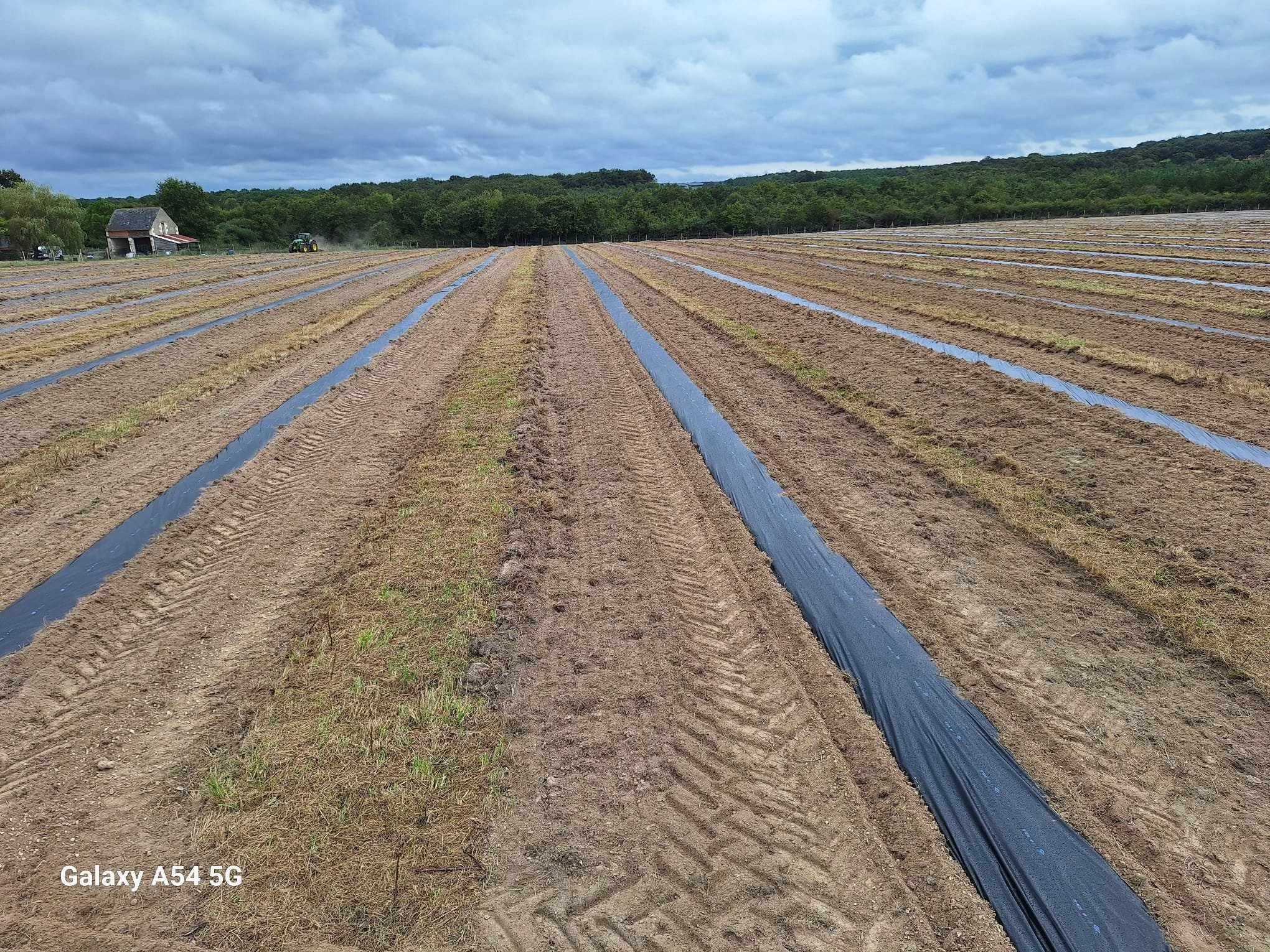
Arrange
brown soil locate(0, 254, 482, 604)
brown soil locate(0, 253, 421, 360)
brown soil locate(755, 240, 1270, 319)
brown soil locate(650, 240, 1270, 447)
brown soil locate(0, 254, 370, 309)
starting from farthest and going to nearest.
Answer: brown soil locate(0, 254, 370, 309), brown soil locate(755, 240, 1270, 319), brown soil locate(0, 253, 421, 360), brown soil locate(650, 240, 1270, 447), brown soil locate(0, 254, 482, 604)

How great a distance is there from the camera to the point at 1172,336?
46.6 feet

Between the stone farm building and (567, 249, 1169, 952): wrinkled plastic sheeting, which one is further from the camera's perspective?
the stone farm building

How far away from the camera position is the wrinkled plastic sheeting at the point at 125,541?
582 cm

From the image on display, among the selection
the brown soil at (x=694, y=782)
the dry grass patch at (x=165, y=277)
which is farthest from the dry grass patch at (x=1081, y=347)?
the dry grass patch at (x=165, y=277)

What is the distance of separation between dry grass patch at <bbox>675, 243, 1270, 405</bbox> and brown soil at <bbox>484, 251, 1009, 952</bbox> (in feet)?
30.3

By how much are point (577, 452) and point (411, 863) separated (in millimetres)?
6454

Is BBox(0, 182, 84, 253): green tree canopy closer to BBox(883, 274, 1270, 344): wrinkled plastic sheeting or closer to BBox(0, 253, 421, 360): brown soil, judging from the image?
BBox(0, 253, 421, 360): brown soil

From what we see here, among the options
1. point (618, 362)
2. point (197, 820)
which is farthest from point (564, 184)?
point (197, 820)

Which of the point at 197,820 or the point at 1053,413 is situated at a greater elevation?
the point at 1053,413

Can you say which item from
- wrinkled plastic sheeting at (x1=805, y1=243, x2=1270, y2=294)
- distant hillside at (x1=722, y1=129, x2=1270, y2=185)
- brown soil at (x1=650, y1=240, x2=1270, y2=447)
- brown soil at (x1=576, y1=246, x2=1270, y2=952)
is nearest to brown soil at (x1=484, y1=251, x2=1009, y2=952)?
brown soil at (x1=576, y1=246, x2=1270, y2=952)

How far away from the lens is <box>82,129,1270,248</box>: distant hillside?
8900 centimetres

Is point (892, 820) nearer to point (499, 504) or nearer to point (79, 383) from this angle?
point (499, 504)

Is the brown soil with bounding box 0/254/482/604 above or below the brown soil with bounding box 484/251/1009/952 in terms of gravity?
above

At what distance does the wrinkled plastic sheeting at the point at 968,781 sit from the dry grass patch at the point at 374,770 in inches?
102
